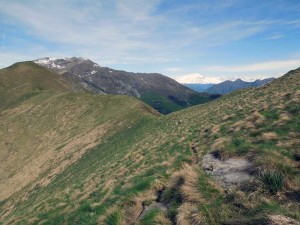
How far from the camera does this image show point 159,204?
13.5m

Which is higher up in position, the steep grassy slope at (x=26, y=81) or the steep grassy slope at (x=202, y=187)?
the steep grassy slope at (x=26, y=81)

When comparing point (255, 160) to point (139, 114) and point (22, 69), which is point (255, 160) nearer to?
point (139, 114)

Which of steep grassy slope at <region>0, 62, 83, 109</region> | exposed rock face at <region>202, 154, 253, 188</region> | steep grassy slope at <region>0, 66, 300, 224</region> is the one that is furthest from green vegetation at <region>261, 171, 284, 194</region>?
steep grassy slope at <region>0, 62, 83, 109</region>

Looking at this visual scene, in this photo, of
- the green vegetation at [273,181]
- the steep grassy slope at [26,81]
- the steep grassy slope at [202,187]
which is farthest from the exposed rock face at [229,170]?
the steep grassy slope at [26,81]

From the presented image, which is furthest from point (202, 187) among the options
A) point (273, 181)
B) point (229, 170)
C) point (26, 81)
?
point (26, 81)

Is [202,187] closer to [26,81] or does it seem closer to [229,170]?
[229,170]

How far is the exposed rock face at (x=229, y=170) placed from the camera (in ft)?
43.8

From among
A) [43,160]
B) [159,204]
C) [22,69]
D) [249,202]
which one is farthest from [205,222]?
[22,69]

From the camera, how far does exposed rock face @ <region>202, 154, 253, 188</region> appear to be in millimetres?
13345

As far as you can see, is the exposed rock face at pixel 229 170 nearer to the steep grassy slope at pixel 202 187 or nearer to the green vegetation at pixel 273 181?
the steep grassy slope at pixel 202 187

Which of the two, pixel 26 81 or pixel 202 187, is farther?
pixel 26 81

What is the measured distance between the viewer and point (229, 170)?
580 inches

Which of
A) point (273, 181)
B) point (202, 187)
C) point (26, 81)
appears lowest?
point (202, 187)

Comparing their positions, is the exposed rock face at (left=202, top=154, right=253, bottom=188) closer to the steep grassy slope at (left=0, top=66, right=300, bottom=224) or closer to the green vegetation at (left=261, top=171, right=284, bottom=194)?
the steep grassy slope at (left=0, top=66, right=300, bottom=224)
